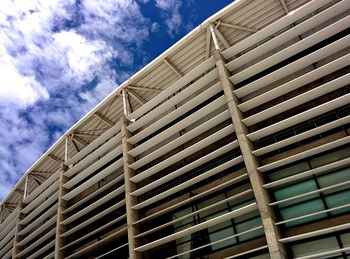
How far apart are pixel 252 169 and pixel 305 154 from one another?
234 centimetres

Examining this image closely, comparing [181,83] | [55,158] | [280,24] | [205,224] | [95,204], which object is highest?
[55,158]

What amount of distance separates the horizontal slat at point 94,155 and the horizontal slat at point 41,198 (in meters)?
2.00

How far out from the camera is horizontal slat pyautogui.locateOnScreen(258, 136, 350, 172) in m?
14.6

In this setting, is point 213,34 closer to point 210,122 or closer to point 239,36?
point 239,36

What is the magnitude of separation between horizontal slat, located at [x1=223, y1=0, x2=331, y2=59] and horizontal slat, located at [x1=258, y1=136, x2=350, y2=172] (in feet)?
23.0

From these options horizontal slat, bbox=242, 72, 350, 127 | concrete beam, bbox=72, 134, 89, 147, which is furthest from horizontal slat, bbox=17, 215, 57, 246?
horizontal slat, bbox=242, 72, 350, 127

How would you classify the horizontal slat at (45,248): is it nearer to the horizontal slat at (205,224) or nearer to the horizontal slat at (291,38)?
the horizontal slat at (205,224)

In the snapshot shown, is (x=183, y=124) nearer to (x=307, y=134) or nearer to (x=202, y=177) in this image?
(x=202, y=177)

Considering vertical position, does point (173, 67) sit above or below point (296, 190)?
above

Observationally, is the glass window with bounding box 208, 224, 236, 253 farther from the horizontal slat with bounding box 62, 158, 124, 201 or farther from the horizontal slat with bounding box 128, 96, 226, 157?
the horizontal slat with bounding box 62, 158, 124, 201

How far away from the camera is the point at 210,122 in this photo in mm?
19031

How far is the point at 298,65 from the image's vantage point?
17188mm

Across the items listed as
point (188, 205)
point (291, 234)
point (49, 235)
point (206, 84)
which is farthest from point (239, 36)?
point (49, 235)

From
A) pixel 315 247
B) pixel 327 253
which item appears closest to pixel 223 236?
pixel 315 247
